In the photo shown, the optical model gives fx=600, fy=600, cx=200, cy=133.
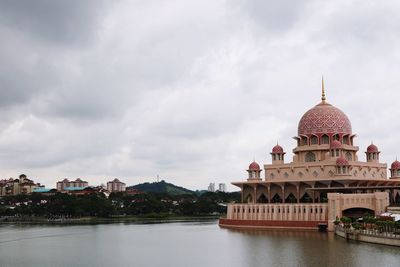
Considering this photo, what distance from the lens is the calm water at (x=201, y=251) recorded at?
32.7m

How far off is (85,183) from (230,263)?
5865 inches

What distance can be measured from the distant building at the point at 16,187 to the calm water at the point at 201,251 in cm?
10088

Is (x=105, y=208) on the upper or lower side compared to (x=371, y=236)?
upper

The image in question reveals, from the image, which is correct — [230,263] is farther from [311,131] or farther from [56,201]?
[56,201]

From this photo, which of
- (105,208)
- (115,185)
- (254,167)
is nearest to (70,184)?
(115,185)

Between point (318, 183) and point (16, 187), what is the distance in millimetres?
108140

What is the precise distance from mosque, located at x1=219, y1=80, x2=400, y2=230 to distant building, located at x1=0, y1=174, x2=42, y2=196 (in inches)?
3870

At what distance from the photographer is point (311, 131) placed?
61812 mm

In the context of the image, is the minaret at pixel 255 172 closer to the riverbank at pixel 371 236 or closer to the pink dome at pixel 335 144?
the pink dome at pixel 335 144

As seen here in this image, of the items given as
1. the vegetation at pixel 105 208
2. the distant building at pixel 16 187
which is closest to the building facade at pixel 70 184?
the distant building at pixel 16 187

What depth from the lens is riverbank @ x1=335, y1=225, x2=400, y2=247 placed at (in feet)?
121

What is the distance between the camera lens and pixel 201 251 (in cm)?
3869

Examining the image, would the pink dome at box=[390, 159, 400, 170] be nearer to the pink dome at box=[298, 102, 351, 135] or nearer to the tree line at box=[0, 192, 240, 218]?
the pink dome at box=[298, 102, 351, 135]

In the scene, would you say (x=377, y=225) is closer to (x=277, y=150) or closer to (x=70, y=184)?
(x=277, y=150)
